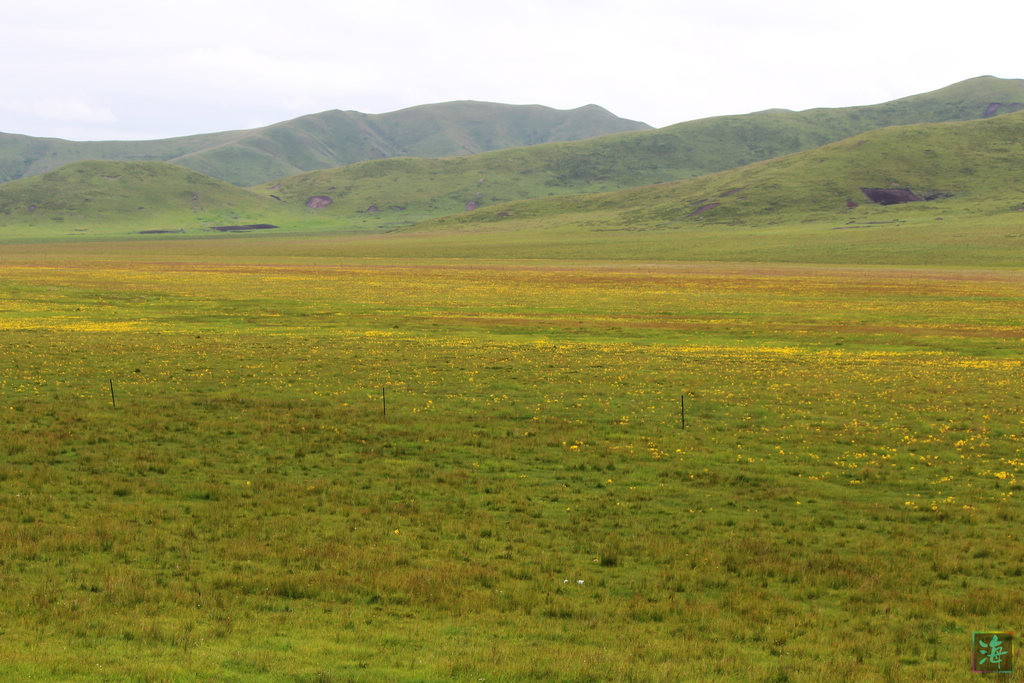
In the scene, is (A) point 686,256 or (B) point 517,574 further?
(A) point 686,256

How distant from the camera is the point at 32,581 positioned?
45.0 ft

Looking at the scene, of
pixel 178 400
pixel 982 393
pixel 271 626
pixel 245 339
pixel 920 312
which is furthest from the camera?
pixel 920 312

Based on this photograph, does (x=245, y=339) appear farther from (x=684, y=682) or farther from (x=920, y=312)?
(x=920, y=312)

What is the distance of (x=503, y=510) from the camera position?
19.1m

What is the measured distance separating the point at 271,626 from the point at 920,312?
68.1 meters

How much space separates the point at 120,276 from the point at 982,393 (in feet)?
335

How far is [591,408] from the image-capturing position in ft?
103

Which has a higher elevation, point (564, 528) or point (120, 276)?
point (120, 276)

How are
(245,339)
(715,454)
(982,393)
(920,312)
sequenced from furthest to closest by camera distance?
(920,312) → (245,339) → (982,393) → (715,454)

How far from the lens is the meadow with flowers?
470 inches

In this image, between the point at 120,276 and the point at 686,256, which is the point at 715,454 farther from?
the point at 686,256

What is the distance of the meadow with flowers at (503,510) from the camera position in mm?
11945

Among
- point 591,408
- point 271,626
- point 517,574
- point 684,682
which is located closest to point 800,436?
point 591,408

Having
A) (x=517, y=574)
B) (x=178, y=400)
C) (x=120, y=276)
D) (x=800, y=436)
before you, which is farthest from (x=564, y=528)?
(x=120, y=276)
